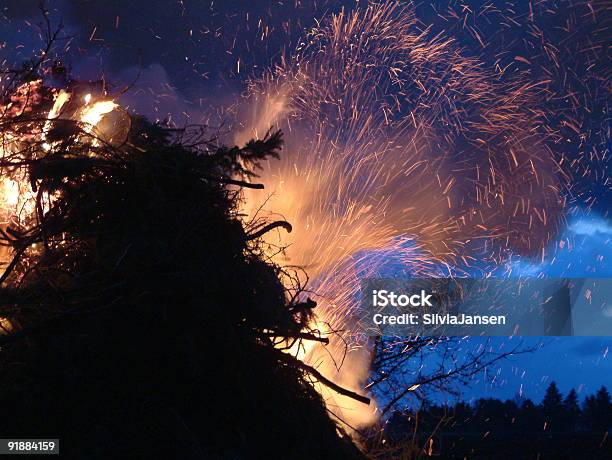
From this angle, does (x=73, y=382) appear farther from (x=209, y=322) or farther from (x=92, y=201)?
(x=92, y=201)

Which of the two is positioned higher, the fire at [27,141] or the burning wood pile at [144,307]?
the fire at [27,141]

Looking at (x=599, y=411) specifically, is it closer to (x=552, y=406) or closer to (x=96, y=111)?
(x=552, y=406)

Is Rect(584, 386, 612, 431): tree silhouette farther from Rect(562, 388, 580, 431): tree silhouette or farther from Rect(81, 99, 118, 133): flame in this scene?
Rect(81, 99, 118, 133): flame

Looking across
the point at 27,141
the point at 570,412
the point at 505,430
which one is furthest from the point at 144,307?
the point at 570,412

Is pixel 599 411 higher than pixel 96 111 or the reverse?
higher

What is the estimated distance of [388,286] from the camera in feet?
52.9

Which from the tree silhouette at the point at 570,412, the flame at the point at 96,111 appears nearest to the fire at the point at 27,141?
the flame at the point at 96,111

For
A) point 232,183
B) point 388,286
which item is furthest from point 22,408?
point 388,286

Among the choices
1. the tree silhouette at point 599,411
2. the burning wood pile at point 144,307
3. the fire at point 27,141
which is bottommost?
the burning wood pile at point 144,307

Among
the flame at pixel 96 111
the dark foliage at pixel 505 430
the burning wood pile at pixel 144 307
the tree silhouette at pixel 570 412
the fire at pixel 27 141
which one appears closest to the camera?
the burning wood pile at pixel 144 307

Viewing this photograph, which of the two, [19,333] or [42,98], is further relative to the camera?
[42,98]

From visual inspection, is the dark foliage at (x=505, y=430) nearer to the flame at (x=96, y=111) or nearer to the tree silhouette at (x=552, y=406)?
the tree silhouette at (x=552, y=406)

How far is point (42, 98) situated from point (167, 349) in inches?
132

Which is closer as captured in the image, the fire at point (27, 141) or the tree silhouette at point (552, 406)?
the fire at point (27, 141)
